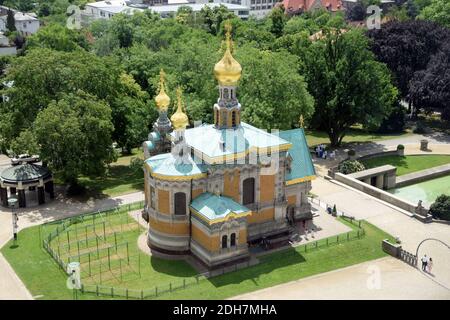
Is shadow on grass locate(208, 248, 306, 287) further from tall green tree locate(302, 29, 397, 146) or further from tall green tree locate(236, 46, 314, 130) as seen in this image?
tall green tree locate(302, 29, 397, 146)

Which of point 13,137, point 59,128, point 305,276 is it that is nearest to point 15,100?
point 13,137

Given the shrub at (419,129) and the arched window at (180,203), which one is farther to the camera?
the shrub at (419,129)

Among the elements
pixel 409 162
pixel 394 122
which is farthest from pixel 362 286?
pixel 394 122

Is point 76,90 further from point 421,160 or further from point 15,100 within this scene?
point 421,160

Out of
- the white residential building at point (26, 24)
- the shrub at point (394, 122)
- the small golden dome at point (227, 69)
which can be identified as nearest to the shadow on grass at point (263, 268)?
the small golden dome at point (227, 69)

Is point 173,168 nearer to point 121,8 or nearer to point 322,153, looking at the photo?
point 322,153

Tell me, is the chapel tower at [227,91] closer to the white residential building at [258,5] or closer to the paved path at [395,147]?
the paved path at [395,147]
